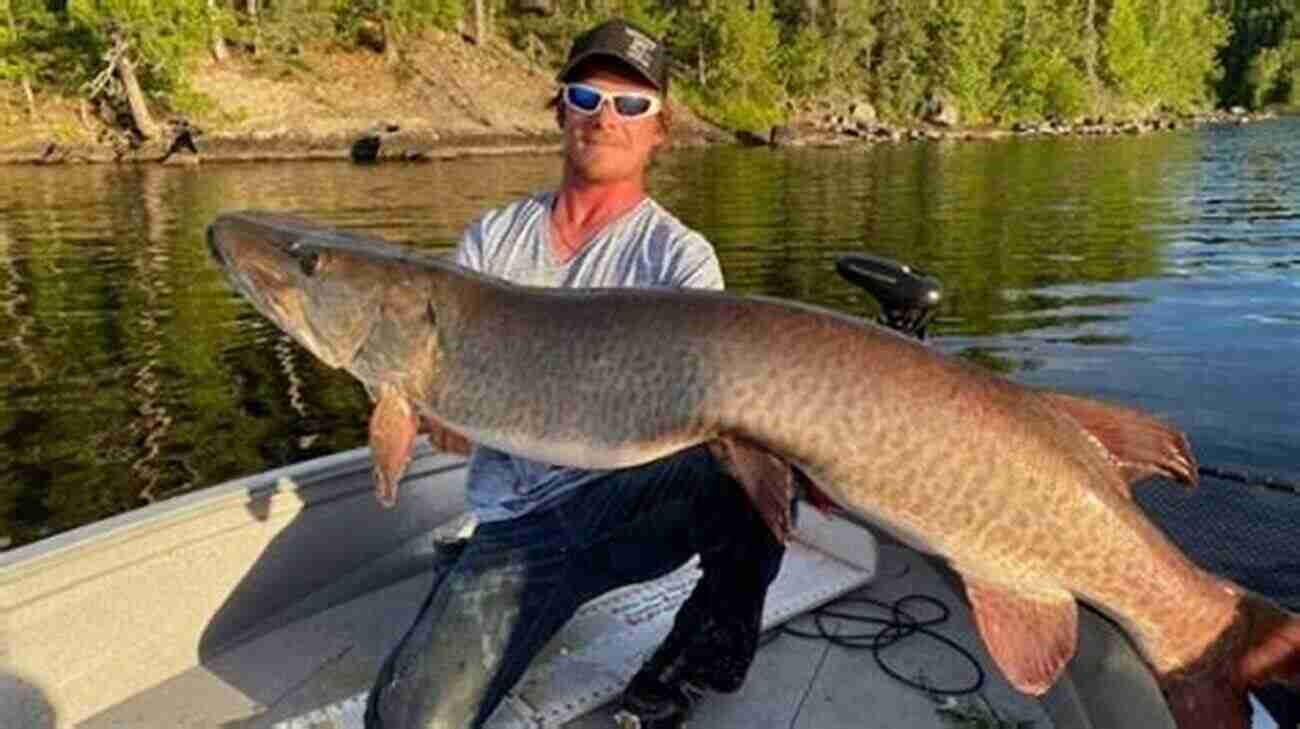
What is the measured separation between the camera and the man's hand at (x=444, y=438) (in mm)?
2975

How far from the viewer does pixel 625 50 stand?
332 centimetres

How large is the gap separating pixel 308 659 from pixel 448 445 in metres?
1.42

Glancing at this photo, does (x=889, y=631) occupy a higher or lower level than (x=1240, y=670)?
lower

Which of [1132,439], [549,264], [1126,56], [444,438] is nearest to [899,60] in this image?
[1126,56]

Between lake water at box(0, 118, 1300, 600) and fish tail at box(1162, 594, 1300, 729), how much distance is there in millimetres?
2880

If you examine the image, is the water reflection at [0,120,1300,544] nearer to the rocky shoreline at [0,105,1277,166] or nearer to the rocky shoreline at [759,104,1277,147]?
the rocky shoreline at [0,105,1277,166]

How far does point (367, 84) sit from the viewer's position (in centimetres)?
4750

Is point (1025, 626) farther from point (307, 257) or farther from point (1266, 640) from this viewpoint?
point (307, 257)

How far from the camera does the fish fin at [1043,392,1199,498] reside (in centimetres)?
253

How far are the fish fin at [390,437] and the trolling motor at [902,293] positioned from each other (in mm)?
1767

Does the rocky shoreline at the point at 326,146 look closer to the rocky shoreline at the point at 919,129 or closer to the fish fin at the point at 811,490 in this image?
the rocky shoreline at the point at 919,129

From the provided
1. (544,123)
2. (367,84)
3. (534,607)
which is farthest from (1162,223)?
(367,84)

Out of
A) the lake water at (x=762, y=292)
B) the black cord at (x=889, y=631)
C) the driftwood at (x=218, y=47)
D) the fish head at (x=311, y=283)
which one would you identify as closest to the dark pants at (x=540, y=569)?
the fish head at (x=311, y=283)

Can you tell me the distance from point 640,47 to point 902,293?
4.19ft
